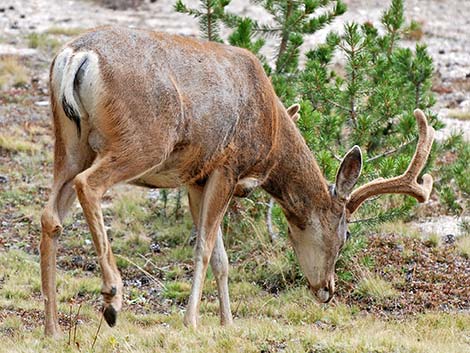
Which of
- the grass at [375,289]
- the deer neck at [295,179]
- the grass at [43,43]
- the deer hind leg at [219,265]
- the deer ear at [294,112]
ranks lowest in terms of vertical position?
the grass at [43,43]

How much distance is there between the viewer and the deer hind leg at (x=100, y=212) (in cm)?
780

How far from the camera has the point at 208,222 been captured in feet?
31.0

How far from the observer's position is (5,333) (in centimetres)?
899

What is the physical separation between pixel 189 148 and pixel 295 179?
4.96ft

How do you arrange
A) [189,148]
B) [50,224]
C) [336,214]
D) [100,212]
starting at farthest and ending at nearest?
[336,214]
[189,148]
[50,224]
[100,212]

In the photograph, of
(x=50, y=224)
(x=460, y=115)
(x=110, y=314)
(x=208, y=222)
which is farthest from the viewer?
(x=460, y=115)

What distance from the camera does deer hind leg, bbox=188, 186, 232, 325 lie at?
9.75m

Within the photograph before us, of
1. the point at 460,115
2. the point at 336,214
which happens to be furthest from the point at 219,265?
the point at 460,115

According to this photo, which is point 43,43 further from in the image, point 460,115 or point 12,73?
point 460,115

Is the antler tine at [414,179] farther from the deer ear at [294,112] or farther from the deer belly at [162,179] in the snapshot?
the deer belly at [162,179]

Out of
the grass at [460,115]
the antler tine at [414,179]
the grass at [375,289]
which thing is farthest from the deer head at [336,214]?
the grass at [460,115]

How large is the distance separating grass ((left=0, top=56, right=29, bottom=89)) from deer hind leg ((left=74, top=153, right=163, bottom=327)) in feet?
42.2

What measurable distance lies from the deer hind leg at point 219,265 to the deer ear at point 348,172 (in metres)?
1.24

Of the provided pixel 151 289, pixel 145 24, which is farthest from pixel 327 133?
pixel 145 24
